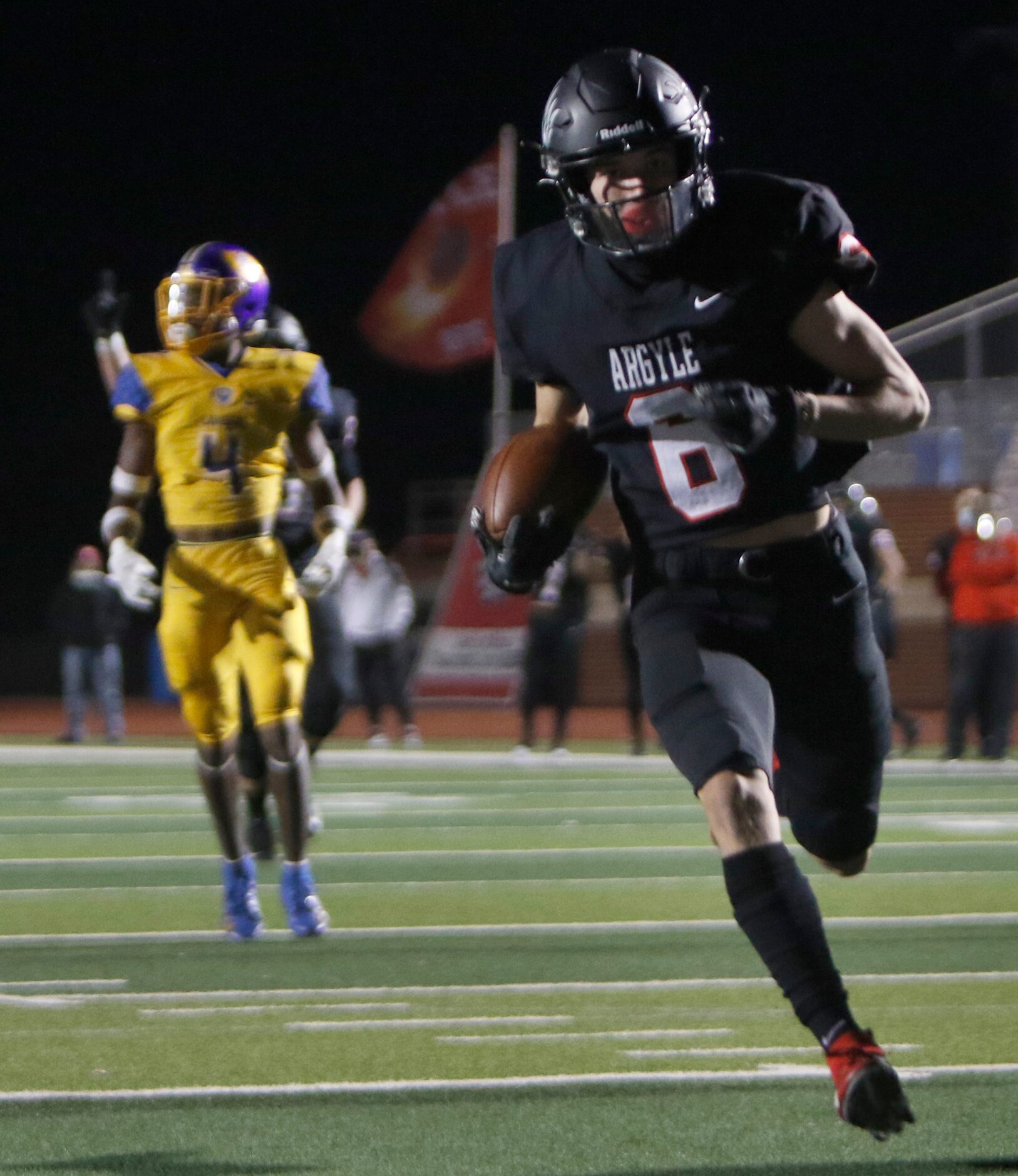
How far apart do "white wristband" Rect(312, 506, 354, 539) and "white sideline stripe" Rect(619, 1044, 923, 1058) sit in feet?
8.16

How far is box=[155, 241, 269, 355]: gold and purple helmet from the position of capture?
6.00m

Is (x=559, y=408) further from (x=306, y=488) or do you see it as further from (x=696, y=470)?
(x=306, y=488)

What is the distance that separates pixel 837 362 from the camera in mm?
3549

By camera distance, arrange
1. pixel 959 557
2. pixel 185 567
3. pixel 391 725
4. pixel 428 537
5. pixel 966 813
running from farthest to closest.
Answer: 1. pixel 428 537
2. pixel 391 725
3. pixel 959 557
4. pixel 966 813
5. pixel 185 567

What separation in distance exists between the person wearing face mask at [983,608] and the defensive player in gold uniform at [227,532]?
7.50 meters

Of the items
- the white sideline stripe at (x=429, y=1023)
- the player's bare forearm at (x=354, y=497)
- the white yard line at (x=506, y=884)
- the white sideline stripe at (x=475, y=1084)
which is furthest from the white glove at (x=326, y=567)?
the white sideline stripe at (x=475, y=1084)

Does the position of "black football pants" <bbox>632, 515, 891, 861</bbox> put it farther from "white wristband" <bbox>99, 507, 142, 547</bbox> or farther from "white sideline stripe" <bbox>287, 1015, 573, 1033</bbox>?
"white wristband" <bbox>99, 507, 142, 547</bbox>

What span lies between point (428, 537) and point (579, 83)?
31.0 meters

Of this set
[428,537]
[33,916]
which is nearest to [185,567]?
[33,916]

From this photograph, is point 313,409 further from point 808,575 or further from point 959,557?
point 959,557

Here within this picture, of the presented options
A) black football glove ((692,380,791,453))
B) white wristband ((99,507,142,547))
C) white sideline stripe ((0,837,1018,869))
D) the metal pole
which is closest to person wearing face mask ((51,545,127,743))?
the metal pole


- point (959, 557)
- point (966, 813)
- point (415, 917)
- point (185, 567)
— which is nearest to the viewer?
point (185, 567)

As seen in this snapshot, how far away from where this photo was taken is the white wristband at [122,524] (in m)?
6.22

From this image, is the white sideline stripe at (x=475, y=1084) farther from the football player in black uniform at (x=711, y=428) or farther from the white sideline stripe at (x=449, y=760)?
the white sideline stripe at (x=449, y=760)
